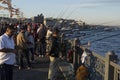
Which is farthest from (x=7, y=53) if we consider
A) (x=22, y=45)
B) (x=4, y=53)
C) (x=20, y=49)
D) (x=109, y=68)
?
(x=20, y=49)

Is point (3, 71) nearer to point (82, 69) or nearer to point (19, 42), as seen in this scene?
point (82, 69)

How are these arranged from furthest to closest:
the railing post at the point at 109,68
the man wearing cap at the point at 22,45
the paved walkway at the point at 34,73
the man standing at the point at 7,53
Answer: the man wearing cap at the point at 22,45, the paved walkway at the point at 34,73, the man standing at the point at 7,53, the railing post at the point at 109,68

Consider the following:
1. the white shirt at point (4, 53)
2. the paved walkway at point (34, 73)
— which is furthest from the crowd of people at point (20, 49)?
the paved walkway at point (34, 73)

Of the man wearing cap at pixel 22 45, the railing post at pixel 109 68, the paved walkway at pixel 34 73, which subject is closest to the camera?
the railing post at pixel 109 68

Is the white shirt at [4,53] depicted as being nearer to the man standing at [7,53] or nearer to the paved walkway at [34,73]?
the man standing at [7,53]

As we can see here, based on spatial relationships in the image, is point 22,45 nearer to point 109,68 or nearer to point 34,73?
point 34,73

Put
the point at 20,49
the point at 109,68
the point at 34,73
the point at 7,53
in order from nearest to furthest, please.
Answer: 1. the point at 109,68
2. the point at 7,53
3. the point at 34,73
4. the point at 20,49

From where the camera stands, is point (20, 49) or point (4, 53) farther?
point (20, 49)

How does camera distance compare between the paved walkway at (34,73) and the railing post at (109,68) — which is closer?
the railing post at (109,68)

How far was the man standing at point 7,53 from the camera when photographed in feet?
37.4

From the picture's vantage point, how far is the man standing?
11398mm

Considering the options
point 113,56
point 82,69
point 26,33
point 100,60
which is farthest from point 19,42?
point 113,56

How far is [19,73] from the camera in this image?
17219 mm

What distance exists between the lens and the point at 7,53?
37.7 ft
